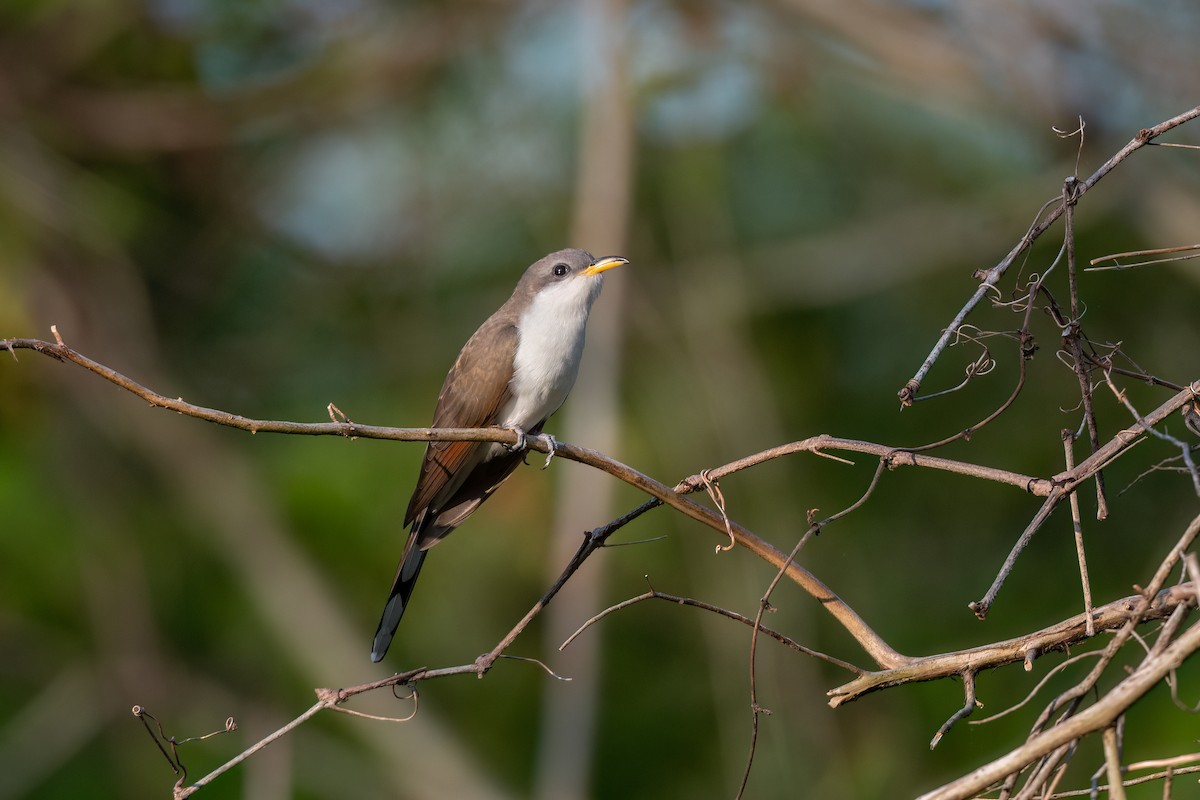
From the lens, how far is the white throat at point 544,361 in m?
4.43

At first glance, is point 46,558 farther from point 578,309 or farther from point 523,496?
point 578,309

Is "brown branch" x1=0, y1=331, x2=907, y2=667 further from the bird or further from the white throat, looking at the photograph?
the white throat

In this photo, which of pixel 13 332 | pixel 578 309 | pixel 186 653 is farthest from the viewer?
pixel 186 653

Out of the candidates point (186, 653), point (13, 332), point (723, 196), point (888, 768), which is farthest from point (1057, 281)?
point (186, 653)

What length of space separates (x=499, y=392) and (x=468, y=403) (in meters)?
0.14

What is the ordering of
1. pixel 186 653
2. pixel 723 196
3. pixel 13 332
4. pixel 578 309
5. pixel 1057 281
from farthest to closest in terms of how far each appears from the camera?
1. pixel 186 653
2. pixel 723 196
3. pixel 1057 281
4. pixel 13 332
5. pixel 578 309

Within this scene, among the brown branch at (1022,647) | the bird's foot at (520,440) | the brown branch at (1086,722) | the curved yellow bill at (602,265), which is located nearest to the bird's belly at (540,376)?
the curved yellow bill at (602,265)

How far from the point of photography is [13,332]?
6.86m

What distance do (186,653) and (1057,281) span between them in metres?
6.90

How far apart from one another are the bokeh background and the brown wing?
2203mm

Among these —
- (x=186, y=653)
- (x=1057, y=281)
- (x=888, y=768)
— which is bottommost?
(x=888, y=768)

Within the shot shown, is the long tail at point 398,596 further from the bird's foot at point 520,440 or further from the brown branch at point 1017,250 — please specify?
the brown branch at point 1017,250

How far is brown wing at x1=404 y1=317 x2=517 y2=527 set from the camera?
4.17 meters

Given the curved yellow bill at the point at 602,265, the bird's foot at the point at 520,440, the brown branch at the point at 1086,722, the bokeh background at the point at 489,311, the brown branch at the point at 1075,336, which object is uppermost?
the bokeh background at the point at 489,311
